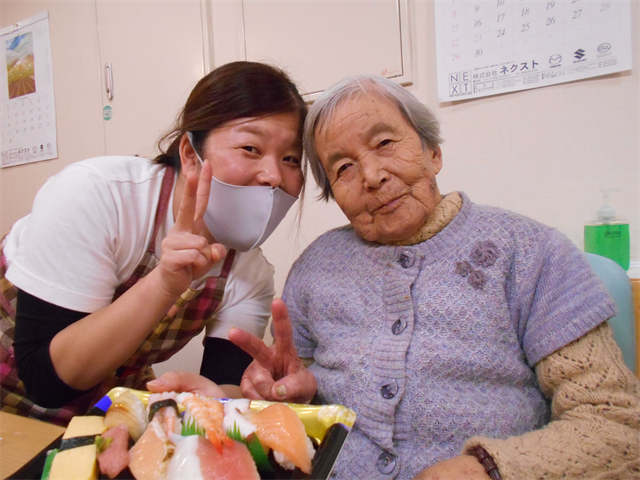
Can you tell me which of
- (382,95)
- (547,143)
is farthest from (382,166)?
(547,143)

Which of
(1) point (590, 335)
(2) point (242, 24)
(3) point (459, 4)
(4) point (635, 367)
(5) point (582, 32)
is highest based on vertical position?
(2) point (242, 24)

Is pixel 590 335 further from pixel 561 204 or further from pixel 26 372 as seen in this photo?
pixel 26 372

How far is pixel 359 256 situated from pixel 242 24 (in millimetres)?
1310

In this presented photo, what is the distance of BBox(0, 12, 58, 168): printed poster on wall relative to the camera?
2271mm

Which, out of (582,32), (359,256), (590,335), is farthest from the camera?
(582,32)

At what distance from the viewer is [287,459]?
450mm

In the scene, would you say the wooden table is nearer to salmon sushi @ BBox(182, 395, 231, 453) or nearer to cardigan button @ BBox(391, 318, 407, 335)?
salmon sushi @ BBox(182, 395, 231, 453)

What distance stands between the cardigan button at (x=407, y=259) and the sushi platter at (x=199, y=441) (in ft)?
1.38

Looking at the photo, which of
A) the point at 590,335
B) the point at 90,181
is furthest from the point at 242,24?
the point at 590,335

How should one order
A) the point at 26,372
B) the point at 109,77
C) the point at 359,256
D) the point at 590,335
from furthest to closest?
1. the point at 109,77
2. the point at 359,256
3. the point at 26,372
4. the point at 590,335

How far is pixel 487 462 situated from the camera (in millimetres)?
604

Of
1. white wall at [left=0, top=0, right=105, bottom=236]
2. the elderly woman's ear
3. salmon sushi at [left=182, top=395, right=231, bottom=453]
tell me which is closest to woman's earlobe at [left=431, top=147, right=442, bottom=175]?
the elderly woman's ear

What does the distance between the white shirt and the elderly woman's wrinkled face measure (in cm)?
47

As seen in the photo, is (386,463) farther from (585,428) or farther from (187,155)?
(187,155)
